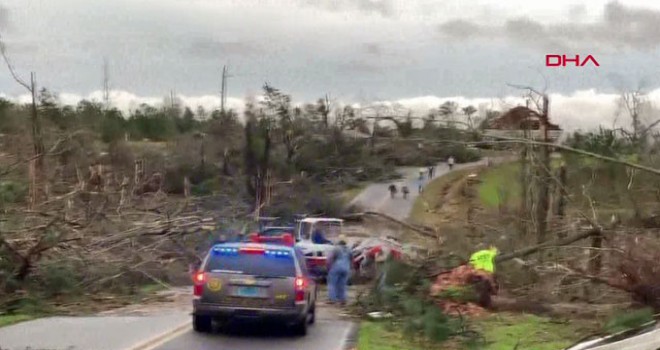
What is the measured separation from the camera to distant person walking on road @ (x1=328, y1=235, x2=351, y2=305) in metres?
2.83

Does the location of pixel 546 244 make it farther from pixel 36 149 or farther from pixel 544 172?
pixel 36 149

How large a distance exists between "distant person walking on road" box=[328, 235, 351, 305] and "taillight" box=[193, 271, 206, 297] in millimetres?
442

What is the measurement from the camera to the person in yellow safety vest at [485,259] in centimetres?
297

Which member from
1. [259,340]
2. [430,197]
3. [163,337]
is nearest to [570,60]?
[430,197]

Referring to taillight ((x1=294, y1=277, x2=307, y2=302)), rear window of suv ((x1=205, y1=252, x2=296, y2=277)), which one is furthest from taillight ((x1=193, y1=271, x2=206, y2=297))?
taillight ((x1=294, y1=277, x2=307, y2=302))

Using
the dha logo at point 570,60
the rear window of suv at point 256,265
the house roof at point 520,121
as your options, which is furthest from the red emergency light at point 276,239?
the dha logo at point 570,60

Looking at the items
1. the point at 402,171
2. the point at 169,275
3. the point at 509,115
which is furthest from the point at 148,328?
the point at 509,115

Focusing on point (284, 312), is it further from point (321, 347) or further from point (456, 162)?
point (456, 162)

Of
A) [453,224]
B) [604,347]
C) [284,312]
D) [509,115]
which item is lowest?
[604,347]

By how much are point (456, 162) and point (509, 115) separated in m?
0.25

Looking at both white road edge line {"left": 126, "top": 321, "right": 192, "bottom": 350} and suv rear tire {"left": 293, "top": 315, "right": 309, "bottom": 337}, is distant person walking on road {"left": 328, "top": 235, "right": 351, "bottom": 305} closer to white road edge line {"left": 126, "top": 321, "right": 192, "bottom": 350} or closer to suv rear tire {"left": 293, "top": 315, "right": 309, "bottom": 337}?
suv rear tire {"left": 293, "top": 315, "right": 309, "bottom": 337}

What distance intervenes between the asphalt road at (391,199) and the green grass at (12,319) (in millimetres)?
1285

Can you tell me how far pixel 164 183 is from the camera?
9.63 ft

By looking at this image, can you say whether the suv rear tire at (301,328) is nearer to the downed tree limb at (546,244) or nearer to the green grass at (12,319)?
the downed tree limb at (546,244)
